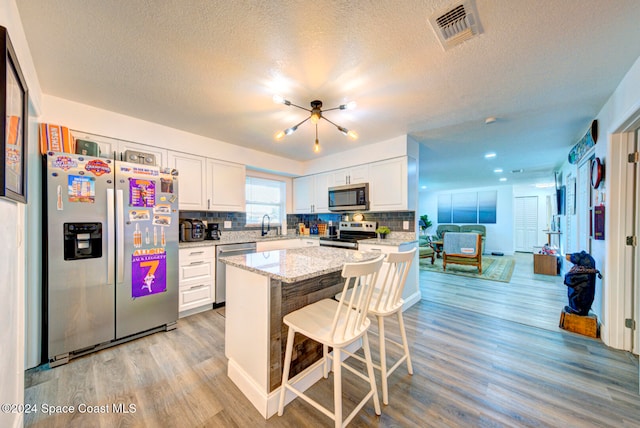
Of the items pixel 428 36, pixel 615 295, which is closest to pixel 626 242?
pixel 615 295

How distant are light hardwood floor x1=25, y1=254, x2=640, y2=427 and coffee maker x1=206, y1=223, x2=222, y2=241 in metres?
1.31

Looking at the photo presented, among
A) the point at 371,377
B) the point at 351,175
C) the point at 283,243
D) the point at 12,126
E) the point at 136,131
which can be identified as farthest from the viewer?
the point at 283,243

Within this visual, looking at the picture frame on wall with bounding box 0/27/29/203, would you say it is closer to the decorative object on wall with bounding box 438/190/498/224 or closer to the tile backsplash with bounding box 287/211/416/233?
the tile backsplash with bounding box 287/211/416/233

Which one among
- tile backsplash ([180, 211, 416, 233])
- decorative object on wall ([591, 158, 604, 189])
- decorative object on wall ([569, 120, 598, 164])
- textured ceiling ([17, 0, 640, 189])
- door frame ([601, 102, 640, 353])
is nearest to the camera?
textured ceiling ([17, 0, 640, 189])

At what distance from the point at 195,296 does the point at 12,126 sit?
2349 millimetres

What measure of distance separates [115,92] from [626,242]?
4.84 meters

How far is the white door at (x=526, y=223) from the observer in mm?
7762

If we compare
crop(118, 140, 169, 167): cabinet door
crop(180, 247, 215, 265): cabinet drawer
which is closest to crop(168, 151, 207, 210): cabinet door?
crop(118, 140, 169, 167): cabinet door

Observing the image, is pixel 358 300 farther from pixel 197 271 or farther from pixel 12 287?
pixel 197 271

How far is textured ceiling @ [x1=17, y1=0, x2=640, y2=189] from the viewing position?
1296 millimetres

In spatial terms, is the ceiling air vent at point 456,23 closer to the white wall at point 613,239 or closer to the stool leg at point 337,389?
the white wall at point 613,239

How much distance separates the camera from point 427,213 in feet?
30.3

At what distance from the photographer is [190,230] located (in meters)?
3.20

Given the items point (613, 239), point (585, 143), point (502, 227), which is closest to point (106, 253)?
point (613, 239)
